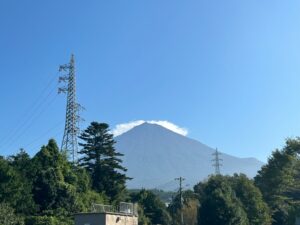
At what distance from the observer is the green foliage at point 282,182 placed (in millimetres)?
53750

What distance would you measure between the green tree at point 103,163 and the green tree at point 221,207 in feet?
33.4

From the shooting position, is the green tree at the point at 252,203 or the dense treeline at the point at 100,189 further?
the green tree at the point at 252,203

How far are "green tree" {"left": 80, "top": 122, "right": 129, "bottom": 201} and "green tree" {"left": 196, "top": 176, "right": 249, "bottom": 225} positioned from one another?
10.2 metres

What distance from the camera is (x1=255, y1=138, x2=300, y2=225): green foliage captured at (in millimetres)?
53750

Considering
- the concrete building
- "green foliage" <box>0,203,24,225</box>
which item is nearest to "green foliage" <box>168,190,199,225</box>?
the concrete building

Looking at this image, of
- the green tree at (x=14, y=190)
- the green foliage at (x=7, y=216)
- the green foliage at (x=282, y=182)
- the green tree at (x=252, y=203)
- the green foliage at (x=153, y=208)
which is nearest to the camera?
the green foliage at (x=7, y=216)

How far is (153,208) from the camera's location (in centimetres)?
7412

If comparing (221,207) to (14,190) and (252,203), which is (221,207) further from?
(14,190)

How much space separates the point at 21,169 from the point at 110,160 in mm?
15109

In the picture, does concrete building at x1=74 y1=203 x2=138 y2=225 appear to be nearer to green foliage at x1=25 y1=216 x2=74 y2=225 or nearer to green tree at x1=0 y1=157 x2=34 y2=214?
green foliage at x1=25 y1=216 x2=74 y2=225

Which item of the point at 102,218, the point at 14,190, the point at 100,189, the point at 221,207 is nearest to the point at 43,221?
the point at 14,190

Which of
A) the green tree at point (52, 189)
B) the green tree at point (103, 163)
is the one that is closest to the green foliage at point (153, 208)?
the green tree at point (103, 163)

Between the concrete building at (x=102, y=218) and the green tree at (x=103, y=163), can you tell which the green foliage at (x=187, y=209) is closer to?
the green tree at (x=103, y=163)

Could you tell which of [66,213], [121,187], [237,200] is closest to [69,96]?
[121,187]
